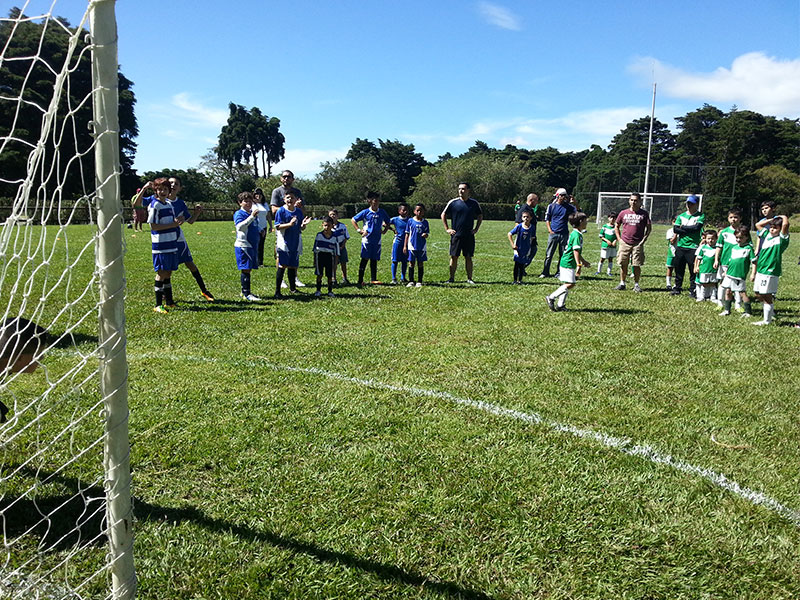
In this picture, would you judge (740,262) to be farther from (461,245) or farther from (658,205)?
(658,205)

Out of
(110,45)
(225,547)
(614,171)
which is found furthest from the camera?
(614,171)

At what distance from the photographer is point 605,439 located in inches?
148

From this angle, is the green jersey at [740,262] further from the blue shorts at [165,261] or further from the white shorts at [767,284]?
the blue shorts at [165,261]

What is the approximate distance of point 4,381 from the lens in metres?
2.79

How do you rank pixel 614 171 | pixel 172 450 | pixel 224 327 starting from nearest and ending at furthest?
1. pixel 172 450
2. pixel 224 327
3. pixel 614 171

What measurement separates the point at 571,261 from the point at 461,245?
9.90 feet

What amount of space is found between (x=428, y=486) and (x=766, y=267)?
6803mm

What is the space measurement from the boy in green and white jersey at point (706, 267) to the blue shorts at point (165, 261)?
27.7ft

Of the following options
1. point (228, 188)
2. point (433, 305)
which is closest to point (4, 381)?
point (433, 305)

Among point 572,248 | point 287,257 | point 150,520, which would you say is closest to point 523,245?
point 572,248

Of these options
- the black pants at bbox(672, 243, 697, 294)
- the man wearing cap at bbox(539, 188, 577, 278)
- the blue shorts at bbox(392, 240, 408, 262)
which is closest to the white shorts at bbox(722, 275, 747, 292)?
the black pants at bbox(672, 243, 697, 294)

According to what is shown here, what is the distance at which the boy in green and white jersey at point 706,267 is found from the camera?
9133mm

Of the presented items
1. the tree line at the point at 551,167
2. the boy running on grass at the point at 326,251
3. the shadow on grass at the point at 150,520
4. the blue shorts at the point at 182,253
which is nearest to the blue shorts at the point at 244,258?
the blue shorts at the point at 182,253

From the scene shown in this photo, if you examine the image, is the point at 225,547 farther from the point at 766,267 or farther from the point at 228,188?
the point at 228,188
